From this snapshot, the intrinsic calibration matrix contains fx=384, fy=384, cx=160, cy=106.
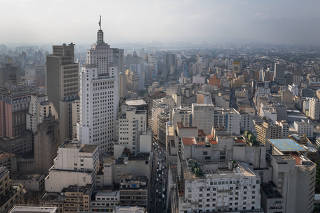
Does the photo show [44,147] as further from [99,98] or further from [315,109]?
[315,109]

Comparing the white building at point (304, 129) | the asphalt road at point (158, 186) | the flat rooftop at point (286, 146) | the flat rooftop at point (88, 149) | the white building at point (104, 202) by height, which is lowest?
the asphalt road at point (158, 186)

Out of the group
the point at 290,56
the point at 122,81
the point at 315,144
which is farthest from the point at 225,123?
the point at 290,56

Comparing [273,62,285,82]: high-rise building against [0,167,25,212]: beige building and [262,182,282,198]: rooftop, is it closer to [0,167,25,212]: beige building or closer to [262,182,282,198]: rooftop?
[262,182,282,198]: rooftop

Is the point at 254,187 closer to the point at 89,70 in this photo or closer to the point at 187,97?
the point at 89,70

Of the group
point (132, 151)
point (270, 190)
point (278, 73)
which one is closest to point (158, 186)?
point (132, 151)

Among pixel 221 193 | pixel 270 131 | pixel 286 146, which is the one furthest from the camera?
pixel 270 131

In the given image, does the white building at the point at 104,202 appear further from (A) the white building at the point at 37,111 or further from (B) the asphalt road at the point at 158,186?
(A) the white building at the point at 37,111

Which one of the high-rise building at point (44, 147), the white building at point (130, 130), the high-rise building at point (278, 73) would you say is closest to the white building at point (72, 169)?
the white building at point (130, 130)
